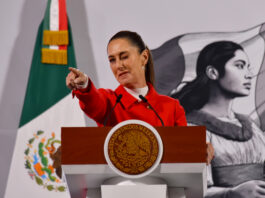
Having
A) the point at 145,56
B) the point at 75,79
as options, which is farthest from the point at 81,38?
the point at 75,79

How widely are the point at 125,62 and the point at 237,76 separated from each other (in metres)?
A: 1.94

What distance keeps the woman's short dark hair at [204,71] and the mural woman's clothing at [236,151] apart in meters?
0.25

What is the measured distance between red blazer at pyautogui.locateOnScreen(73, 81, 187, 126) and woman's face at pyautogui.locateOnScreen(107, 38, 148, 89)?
0.08 meters

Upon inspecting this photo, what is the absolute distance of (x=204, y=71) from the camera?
428cm

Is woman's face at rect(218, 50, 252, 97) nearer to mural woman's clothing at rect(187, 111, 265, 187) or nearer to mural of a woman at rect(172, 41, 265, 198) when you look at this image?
mural of a woman at rect(172, 41, 265, 198)

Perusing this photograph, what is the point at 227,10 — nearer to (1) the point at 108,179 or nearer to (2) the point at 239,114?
(2) the point at 239,114

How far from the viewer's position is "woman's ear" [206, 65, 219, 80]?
4.27 metres

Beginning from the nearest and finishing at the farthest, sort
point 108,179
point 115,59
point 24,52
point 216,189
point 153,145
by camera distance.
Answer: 1. point 153,145
2. point 108,179
3. point 115,59
4. point 216,189
5. point 24,52

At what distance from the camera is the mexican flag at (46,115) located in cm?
405

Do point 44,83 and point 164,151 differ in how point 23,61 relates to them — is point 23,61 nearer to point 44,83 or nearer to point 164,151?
point 44,83

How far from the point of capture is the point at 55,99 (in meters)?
4.25

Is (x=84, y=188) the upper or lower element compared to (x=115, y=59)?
lower

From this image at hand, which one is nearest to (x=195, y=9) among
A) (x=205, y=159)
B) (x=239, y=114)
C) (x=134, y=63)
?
(x=239, y=114)

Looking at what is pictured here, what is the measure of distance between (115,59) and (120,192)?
885 millimetres
